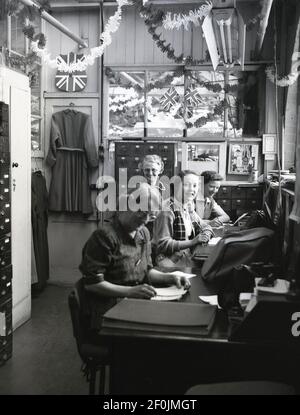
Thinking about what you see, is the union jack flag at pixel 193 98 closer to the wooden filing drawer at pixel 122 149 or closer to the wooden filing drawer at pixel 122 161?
the wooden filing drawer at pixel 122 149

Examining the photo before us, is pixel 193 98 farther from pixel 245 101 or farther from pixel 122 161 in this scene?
pixel 122 161

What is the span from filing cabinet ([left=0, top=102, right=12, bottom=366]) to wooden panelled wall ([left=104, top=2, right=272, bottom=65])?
11.9 feet

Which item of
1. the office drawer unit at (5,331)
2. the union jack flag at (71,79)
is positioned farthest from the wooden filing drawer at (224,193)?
the office drawer unit at (5,331)

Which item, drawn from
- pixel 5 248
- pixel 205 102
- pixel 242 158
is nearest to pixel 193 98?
pixel 205 102

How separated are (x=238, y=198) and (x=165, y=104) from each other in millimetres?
1718

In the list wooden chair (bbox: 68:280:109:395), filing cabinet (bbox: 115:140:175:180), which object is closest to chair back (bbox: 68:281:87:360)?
wooden chair (bbox: 68:280:109:395)

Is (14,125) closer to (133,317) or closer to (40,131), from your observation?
(40,131)

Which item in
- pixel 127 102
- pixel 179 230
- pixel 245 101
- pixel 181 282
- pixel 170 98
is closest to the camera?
pixel 181 282

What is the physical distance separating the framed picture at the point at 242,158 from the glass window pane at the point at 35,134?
2.76 metres

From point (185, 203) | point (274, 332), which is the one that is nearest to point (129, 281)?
point (274, 332)

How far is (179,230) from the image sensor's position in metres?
4.16

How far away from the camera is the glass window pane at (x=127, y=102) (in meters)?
7.25

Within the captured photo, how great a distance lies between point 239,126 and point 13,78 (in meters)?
3.61

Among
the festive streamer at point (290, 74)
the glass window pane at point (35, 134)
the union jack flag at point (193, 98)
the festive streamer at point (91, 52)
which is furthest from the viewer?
the union jack flag at point (193, 98)
